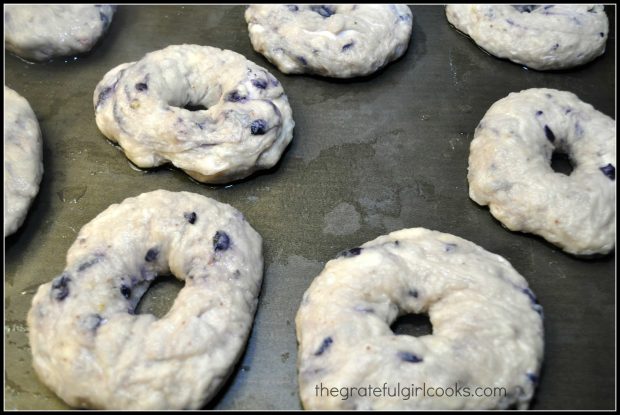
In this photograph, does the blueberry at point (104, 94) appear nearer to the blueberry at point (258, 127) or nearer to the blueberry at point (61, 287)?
the blueberry at point (258, 127)

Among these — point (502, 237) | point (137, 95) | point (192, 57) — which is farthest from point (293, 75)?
point (502, 237)

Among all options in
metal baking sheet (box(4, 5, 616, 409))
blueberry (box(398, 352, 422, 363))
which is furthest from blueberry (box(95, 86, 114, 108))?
blueberry (box(398, 352, 422, 363))

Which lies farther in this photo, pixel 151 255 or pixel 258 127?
pixel 258 127

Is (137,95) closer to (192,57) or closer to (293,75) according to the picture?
(192,57)

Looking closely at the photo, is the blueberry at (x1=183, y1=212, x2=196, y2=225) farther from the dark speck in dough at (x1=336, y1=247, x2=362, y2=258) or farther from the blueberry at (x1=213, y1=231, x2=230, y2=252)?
the dark speck in dough at (x1=336, y1=247, x2=362, y2=258)

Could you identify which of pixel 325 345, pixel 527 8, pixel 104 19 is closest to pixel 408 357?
pixel 325 345

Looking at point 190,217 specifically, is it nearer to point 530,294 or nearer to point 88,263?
point 88,263
